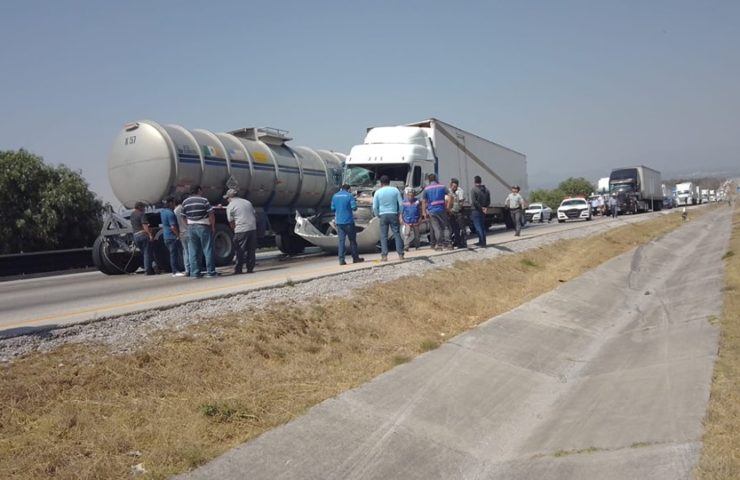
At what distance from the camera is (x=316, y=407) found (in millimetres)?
5535

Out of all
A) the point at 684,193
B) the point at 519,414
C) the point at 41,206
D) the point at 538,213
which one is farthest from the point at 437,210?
the point at 684,193

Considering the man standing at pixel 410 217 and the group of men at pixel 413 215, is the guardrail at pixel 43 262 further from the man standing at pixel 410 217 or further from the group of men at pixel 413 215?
the man standing at pixel 410 217

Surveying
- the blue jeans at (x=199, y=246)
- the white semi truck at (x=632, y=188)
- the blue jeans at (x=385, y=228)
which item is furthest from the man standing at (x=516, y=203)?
the white semi truck at (x=632, y=188)

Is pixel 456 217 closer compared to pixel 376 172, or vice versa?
pixel 456 217

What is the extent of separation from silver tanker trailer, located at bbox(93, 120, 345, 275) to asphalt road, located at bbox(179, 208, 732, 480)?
997 cm

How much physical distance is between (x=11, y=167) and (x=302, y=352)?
86.7ft

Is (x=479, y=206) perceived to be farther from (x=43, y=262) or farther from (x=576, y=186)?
(x=576, y=186)

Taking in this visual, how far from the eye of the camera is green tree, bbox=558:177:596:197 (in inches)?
4621

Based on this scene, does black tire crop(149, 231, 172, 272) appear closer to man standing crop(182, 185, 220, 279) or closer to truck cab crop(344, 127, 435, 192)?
man standing crop(182, 185, 220, 279)

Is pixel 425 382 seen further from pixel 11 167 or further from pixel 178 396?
pixel 11 167

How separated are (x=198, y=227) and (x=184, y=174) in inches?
205

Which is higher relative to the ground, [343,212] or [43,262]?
[343,212]

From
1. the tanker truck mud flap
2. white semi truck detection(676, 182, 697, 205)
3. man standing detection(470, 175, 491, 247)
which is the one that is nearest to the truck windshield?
the tanker truck mud flap

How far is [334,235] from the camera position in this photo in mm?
17969
